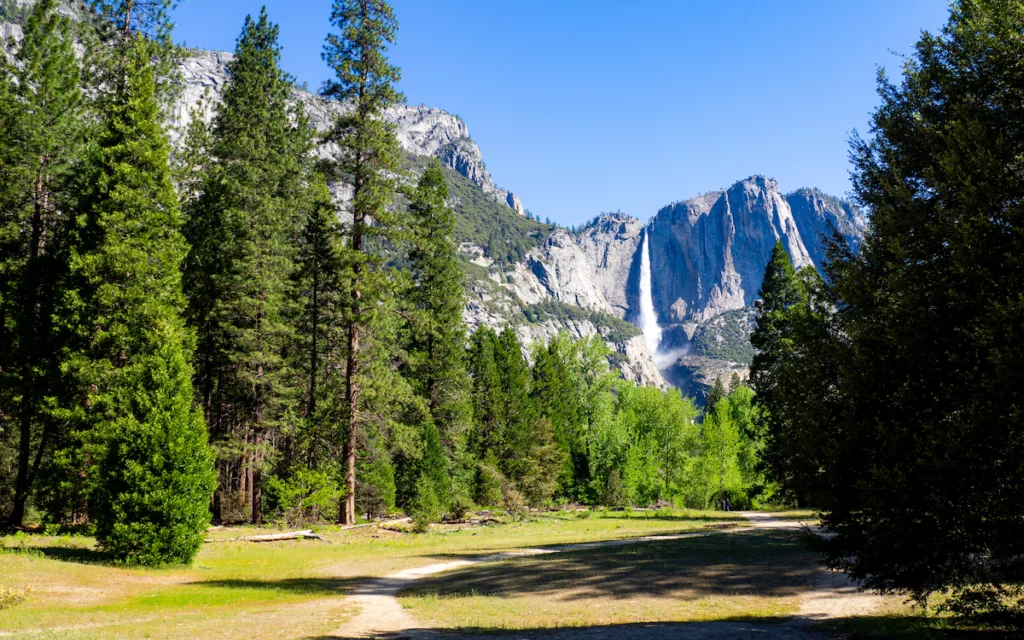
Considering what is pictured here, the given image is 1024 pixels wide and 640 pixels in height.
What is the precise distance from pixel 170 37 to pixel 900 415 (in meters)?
34.4

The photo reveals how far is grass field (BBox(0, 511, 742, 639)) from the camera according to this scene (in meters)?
11.4

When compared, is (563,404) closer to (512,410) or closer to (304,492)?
(512,410)

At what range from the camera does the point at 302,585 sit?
16.8 metres

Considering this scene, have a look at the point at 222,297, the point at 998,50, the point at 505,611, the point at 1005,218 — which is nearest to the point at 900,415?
the point at 1005,218

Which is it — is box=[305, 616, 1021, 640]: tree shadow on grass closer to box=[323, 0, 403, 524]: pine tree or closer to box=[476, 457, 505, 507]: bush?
box=[323, 0, 403, 524]: pine tree

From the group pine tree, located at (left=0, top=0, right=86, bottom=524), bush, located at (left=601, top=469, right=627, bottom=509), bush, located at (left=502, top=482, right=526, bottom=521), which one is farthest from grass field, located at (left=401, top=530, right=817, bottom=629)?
bush, located at (left=601, top=469, right=627, bottom=509)

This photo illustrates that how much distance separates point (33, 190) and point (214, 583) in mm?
22733

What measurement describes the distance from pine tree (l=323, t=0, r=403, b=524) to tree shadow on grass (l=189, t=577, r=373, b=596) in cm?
1241

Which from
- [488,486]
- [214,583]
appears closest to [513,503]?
[488,486]

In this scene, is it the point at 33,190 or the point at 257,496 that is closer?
the point at 33,190

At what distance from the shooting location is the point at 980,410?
28.9 feet

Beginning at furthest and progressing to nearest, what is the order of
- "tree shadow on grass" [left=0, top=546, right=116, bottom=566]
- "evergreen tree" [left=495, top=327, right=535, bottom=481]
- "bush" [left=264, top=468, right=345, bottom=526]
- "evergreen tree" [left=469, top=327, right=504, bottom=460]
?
"evergreen tree" [left=469, top=327, right=504, bottom=460] → "evergreen tree" [left=495, top=327, right=535, bottom=481] → "bush" [left=264, top=468, right=345, bottom=526] → "tree shadow on grass" [left=0, top=546, right=116, bottom=566]

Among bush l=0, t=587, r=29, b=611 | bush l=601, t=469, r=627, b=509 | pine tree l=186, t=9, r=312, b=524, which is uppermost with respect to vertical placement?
pine tree l=186, t=9, r=312, b=524

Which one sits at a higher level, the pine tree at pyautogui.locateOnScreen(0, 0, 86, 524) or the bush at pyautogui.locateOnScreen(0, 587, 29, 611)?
the pine tree at pyautogui.locateOnScreen(0, 0, 86, 524)
